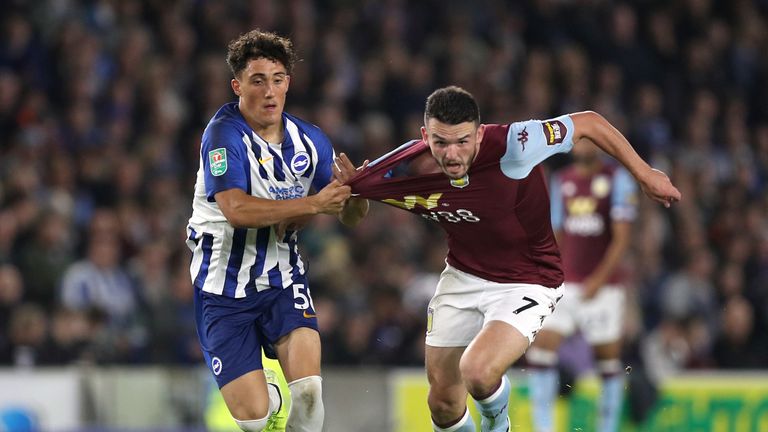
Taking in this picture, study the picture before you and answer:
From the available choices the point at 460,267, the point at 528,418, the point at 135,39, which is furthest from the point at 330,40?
the point at 460,267

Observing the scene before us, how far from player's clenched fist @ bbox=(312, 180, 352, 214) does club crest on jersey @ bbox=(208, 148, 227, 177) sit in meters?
0.46

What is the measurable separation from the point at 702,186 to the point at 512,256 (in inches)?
299

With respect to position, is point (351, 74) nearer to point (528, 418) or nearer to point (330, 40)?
point (330, 40)

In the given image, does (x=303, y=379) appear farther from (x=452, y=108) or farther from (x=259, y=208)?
(x=452, y=108)

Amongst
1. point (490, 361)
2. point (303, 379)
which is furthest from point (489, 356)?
point (303, 379)

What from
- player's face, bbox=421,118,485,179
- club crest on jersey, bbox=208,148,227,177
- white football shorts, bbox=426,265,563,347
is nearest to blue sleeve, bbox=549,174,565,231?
white football shorts, bbox=426,265,563,347

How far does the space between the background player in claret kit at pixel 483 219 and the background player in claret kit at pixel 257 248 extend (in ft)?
1.16

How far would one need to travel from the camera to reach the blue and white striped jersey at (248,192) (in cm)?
617

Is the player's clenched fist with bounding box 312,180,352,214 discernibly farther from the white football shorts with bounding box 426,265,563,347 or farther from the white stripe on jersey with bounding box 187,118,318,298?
the white football shorts with bounding box 426,265,563,347

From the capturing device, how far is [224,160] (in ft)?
19.9

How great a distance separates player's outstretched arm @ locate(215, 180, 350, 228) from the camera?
234 inches

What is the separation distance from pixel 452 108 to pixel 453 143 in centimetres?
17

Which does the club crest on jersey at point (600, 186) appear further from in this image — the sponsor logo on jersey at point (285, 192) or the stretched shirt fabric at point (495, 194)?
the sponsor logo on jersey at point (285, 192)

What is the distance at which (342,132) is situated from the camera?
42.5 feet
